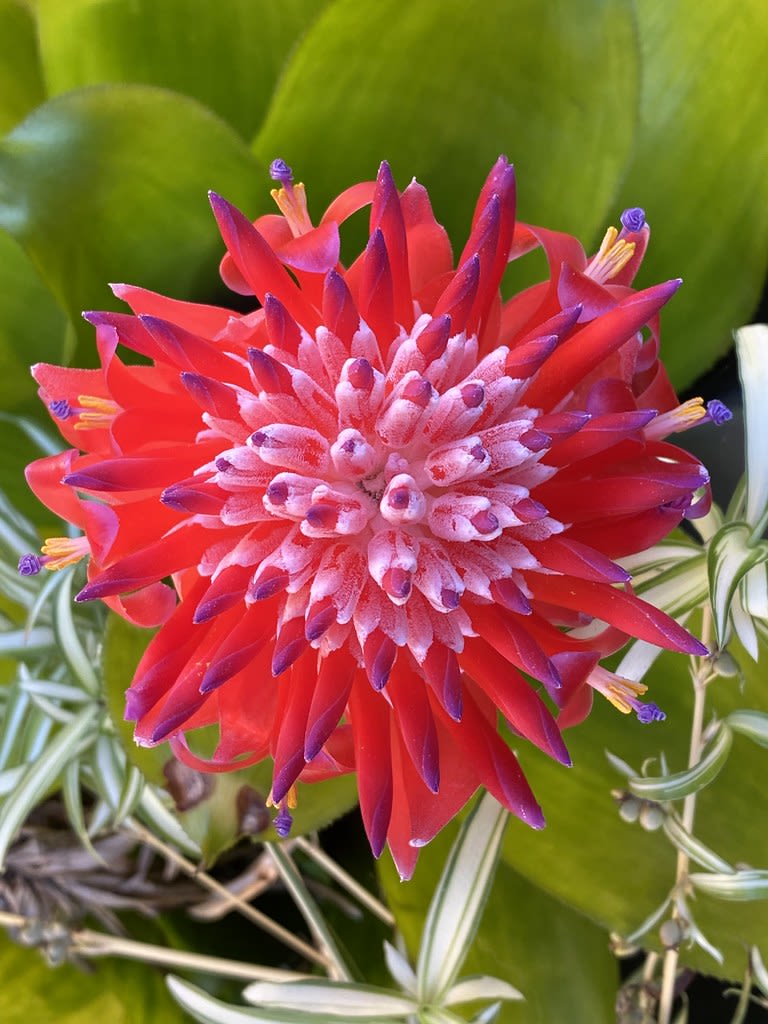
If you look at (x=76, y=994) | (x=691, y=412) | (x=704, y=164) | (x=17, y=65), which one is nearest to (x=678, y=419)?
Result: (x=691, y=412)

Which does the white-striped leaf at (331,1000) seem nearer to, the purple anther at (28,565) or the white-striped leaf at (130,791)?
the white-striped leaf at (130,791)

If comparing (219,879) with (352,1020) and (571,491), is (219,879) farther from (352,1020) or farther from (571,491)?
(571,491)

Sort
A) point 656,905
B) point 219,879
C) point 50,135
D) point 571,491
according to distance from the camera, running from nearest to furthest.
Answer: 1. point 571,491
2. point 50,135
3. point 656,905
4. point 219,879

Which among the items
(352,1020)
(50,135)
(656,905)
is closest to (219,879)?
(352,1020)

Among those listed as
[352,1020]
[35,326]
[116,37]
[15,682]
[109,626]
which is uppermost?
[116,37]

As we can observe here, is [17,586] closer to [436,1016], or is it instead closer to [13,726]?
[13,726]

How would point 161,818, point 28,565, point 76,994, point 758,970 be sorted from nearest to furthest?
point 28,565
point 758,970
point 161,818
point 76,994

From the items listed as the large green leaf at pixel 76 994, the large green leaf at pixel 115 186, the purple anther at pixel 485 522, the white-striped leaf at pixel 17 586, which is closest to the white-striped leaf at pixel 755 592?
the purple anther at pixel 485 522
